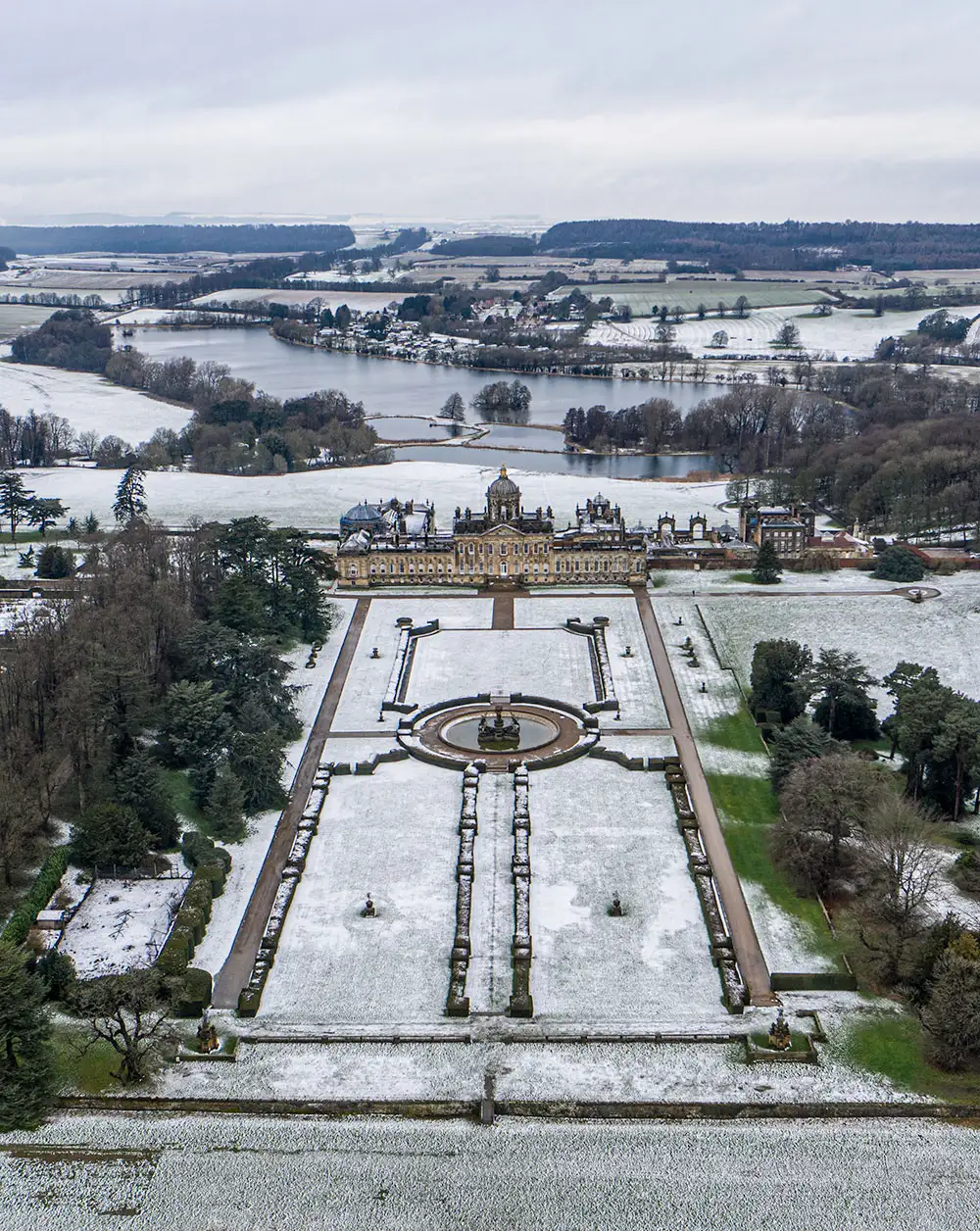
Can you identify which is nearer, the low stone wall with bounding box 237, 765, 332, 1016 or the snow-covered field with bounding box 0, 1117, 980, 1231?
the snow-covered field with bounding box 0, 1117, 980, 1231

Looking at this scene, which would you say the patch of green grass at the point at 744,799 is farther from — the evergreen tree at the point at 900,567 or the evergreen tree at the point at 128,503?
the evergreen tree at the point at 128,503

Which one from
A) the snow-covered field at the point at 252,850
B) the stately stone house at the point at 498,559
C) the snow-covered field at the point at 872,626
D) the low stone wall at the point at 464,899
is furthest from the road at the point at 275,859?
the snow-covered field at the point at 872,626

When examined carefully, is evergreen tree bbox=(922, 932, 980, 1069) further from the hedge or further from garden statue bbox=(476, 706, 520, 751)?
the hedge

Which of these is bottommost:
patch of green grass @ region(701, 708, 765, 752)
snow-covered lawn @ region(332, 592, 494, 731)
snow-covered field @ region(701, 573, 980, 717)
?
snow-covered lawn @ region(332, 592, 494, 731)

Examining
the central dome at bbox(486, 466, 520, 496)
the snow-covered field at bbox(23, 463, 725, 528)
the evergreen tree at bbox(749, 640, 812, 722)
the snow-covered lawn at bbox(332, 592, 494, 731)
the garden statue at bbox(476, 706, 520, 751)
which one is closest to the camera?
the garden statue at bbox(476, 706, 520, 751)

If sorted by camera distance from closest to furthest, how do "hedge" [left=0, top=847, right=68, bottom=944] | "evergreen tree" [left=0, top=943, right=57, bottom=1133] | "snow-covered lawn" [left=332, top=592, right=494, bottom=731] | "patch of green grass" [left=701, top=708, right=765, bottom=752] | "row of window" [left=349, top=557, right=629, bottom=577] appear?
"evergreen tree" [left=0, top=943, right=57, bottom=1133], "hedge" [left=0, top=847, right=68, bottom=944], "patch of green grass" [left=701, top=708, right=765, bottom=752], "snow-covered lawn" [left=332, top=592, right=494, bottom=731], "row of window" [left=349, top=557, right=629, bottom=577]

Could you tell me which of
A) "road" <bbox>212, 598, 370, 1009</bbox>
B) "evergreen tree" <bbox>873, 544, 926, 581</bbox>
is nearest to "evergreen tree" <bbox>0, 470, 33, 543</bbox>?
"road" <bbox>212, 598, 370, 1009</bbox>
